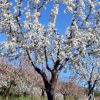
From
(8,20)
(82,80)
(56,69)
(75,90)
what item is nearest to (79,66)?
(56,69)

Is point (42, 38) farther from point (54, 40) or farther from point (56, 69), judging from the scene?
point (56, 69)

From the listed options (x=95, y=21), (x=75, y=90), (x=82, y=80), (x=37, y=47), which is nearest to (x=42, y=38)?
(x=37, y=47)

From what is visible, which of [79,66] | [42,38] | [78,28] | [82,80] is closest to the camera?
[42,38]

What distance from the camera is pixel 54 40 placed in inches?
729

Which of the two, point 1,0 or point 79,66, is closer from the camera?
point 1,0

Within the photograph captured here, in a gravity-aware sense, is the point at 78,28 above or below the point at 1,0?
below

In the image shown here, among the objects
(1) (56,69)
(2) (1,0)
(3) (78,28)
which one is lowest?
(1) (56,69)

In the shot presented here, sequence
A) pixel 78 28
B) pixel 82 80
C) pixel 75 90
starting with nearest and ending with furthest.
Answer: pixel 78 28, pixel 82 80, pixel 75 90

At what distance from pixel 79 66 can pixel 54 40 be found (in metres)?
3.15

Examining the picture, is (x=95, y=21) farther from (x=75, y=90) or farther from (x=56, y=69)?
(x=75, y=90)

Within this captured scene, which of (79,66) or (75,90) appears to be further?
(75,90)

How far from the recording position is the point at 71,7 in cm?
1909

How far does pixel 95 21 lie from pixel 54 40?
2730 mm

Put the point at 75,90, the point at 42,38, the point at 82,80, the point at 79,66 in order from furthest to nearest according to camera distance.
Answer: the point at 75,90, the point at 82,80, the point at 79,66, the point at 42,38
